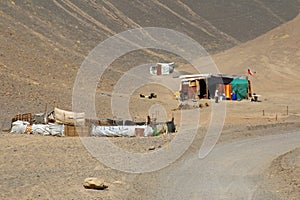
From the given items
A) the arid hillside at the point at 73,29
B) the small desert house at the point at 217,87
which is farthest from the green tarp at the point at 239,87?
the arid hillside at the point at 73,29

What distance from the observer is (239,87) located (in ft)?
149

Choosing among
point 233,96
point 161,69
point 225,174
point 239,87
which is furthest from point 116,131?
point 161,69

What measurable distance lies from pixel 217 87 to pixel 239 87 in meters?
1.84

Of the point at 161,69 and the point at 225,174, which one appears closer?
the point at 225,174

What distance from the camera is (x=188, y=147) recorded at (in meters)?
22.4

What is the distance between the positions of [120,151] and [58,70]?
27.3 meters

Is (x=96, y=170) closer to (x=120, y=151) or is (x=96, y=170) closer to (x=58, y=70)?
(x=120, y=151)

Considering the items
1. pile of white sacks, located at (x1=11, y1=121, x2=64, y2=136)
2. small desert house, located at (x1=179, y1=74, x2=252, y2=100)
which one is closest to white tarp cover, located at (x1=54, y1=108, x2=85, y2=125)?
pile of white sacks, located at (x1=11, y1=121, x2=64, y2=136)

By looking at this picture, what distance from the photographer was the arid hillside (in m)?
38.2

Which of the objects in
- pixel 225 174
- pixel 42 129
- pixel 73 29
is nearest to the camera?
pixel 225 174

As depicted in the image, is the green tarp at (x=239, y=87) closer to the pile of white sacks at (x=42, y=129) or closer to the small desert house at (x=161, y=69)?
the small desert house at (x=161, y=69)

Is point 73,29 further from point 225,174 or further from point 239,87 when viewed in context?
point 225,174

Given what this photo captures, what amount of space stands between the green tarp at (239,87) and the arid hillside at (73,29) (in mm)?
13094

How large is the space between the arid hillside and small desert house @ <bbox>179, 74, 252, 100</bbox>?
9805 mm
